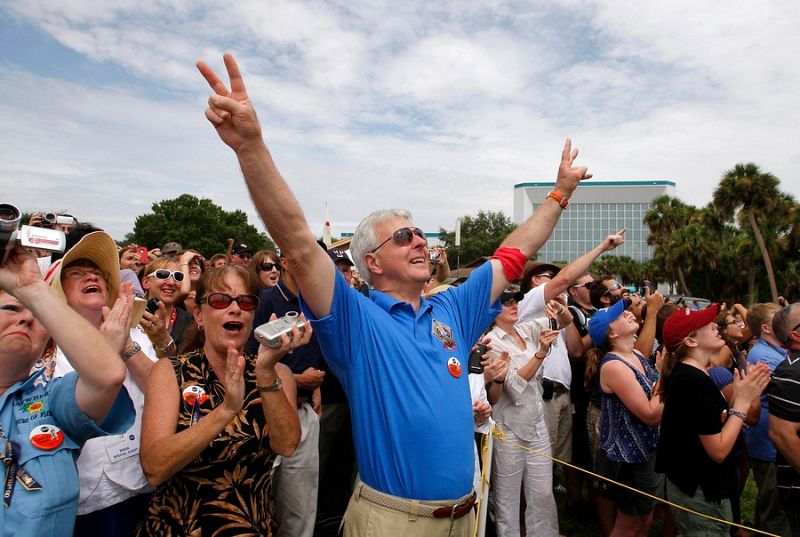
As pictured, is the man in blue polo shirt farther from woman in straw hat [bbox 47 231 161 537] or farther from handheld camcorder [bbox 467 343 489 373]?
handheld camcorder [bbox 467 343 489 373]

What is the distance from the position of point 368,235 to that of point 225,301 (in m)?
0.78

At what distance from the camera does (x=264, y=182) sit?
1752mm

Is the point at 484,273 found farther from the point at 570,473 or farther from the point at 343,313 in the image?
the point at 570,473

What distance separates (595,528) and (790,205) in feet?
119

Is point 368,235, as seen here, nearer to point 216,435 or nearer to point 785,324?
point 216,435

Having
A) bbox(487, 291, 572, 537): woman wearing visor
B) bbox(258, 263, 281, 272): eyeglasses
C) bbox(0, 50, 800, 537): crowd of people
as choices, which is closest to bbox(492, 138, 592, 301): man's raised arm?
bbox(0, 50, 800, 537): crowd of people

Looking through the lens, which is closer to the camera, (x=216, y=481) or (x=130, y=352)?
(x=216, y=481)

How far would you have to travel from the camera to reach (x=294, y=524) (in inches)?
149

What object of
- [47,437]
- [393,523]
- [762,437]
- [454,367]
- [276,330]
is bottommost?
[762,437]

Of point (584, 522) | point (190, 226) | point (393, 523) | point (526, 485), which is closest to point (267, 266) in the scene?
point (526, 485)

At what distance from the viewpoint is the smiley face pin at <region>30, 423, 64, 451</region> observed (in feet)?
6.49

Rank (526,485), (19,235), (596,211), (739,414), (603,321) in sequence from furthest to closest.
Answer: (596,211), (526,485), (603,321), (739,414), (19,235)

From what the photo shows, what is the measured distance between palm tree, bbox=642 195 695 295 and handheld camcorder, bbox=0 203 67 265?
47.4 meters

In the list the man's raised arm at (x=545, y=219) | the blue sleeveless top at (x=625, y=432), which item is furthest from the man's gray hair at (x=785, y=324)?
the man's raised arm at (x=545, y=219)
